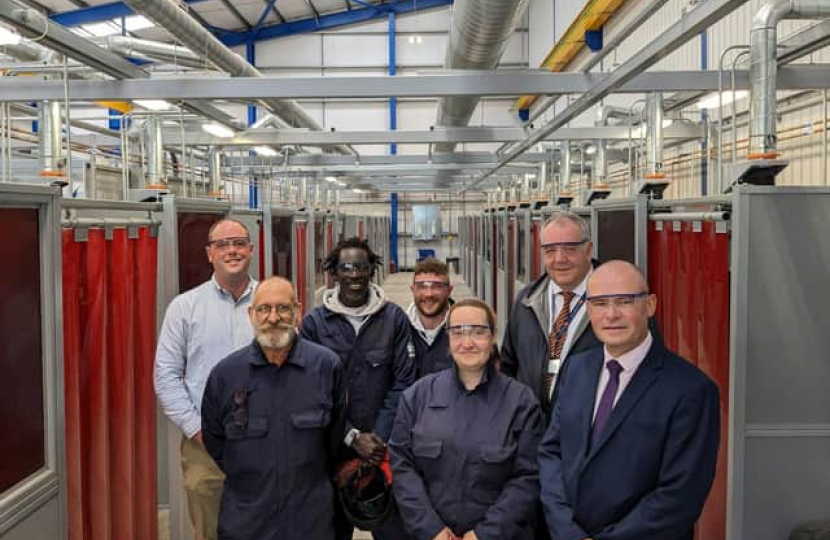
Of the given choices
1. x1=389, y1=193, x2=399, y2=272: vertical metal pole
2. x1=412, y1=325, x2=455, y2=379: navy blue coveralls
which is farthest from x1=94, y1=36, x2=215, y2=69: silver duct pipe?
x1=389, y1=193, x2=399, y2=272: vertical metal pole

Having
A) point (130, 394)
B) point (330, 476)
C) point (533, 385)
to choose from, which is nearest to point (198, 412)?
point (130, 394)

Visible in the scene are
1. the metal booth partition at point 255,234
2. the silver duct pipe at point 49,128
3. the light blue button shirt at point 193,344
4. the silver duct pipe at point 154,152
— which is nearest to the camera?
the light blue button shirt at point 193,344

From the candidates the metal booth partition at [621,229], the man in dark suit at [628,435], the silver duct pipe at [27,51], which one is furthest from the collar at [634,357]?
the silver duct pipe at [27,51]

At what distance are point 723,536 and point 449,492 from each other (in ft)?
3.72

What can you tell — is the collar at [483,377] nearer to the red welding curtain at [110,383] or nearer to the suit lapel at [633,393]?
the suit lapel at [633,393]

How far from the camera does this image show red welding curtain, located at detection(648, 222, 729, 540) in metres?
2.61

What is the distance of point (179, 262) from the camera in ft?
11.5

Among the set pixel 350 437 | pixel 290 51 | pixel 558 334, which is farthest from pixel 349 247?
pixel 290 51

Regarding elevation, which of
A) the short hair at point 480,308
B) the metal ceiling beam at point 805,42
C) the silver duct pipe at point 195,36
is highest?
the silver duct pipe at point 195,36

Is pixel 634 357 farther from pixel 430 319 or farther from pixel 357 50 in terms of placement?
pixel 357 50

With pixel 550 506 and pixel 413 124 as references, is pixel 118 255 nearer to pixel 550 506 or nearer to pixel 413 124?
pixel 550 506

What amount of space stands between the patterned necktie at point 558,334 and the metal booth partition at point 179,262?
1.72m

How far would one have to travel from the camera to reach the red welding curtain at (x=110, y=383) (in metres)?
2.71

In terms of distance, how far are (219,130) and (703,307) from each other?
14.4ft
